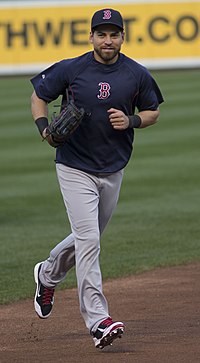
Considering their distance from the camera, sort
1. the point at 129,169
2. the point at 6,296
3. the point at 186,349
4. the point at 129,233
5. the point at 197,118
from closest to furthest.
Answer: the point at 186,349, the point at 6,296, the point at 129,233, the point at 129,169, the point at 197,118

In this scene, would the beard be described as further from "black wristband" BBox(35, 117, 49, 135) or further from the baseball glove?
"black wristband" BBox(35, 117, 49, 135)

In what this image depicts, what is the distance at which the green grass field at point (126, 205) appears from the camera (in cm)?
966

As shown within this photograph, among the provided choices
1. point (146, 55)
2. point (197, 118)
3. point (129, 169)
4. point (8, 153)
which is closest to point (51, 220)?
point (129, 169)

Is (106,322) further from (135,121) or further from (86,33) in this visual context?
(86,33)

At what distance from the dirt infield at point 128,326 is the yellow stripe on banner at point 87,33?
21.6m

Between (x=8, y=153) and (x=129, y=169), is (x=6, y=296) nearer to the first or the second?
(x=129, y=169)

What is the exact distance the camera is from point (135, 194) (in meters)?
13.5

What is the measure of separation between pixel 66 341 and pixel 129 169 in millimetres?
9210

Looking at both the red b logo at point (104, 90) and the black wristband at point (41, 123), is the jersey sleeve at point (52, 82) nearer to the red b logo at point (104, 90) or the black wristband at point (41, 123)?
the black wristband at point (41, 123)

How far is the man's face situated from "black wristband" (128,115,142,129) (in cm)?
38

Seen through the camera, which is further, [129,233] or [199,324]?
[129,233]

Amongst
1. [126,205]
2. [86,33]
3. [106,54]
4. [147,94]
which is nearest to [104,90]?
[106,54]

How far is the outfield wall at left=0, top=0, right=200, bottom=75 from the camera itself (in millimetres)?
30219

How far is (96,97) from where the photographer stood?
6.33 metres
